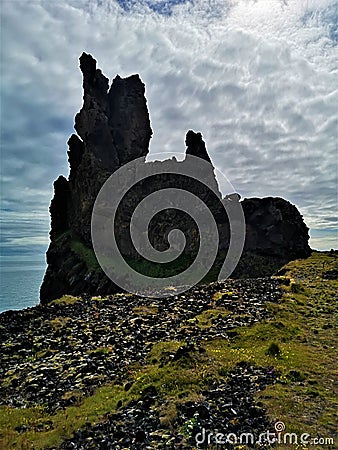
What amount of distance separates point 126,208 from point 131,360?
12704cm

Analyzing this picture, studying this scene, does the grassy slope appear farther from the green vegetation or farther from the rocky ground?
the green vegetation

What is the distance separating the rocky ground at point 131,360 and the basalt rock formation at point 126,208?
252 ft

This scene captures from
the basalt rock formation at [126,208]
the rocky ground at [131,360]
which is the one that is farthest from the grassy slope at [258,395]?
the basalt rock formation at [126,208]

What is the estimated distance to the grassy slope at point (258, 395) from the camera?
16250mm

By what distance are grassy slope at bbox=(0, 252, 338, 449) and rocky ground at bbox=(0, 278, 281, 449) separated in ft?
1.44

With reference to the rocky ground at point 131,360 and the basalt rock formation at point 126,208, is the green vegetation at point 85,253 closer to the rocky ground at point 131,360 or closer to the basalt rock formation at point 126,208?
the basalt rock formation at point 126,208

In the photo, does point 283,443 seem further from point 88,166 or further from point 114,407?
point 88,166

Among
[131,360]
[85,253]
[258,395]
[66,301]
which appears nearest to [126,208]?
[85,253]

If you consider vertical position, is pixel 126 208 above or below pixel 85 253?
above

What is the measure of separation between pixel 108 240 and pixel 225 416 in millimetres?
132799

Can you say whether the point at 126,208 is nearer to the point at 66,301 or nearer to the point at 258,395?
the point at 66,301

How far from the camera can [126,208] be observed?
15088 cm

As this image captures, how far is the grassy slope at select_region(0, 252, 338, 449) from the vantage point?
16250 millimetres

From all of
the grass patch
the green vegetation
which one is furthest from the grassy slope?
the green vegetation
